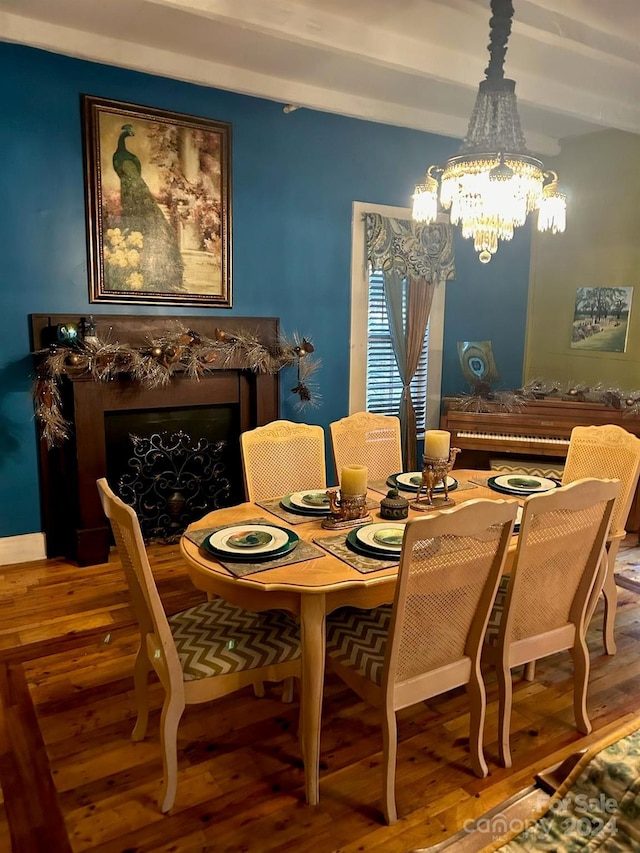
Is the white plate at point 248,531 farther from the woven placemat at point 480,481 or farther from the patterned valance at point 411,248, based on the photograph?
the patterned valance at point 411,248

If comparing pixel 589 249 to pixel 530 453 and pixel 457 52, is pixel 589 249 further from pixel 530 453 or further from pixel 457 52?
pixel 457 52

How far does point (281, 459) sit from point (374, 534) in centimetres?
89

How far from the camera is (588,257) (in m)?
5.01

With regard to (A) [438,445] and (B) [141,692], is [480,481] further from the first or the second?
→ (B) [141,692]

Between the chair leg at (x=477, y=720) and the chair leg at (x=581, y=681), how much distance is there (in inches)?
17.9

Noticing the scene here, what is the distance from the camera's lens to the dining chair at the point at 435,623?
1773 millimetres

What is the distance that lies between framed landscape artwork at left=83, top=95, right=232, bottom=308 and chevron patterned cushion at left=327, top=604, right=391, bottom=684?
8.13 ft

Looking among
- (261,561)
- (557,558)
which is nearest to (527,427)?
(557,558)

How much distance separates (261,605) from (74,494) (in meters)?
2.22

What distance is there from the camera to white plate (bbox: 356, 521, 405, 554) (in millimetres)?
2078

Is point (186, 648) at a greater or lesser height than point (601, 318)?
lesser

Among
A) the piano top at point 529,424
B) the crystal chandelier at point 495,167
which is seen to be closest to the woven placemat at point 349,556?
the crystal chandelier at point 495,167

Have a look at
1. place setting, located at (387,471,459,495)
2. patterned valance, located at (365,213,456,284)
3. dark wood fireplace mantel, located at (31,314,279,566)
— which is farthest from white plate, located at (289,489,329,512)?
patterned valance, located at (365,213,456,284)

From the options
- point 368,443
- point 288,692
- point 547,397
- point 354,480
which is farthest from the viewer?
point 547,397
